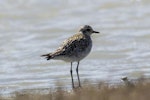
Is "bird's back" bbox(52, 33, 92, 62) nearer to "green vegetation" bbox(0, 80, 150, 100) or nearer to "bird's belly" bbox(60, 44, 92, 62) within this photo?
"bird's belly" bbox(60, 44, 92, 62)

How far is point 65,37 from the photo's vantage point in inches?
739

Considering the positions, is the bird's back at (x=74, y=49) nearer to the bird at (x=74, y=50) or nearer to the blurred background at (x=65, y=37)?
the bird at (x=74, y=50)

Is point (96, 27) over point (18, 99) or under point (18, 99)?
over

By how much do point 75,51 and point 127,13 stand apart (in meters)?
8.61

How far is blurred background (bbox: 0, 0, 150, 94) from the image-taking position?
46.8ft

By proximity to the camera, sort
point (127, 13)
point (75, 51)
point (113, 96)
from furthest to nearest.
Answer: point (127, 13), point (75, 51), point (113, 96)

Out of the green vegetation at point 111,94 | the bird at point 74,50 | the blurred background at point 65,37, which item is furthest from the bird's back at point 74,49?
the green vegetation at point 111,94

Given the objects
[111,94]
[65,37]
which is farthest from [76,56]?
[65,37]

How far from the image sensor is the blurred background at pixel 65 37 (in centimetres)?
1427

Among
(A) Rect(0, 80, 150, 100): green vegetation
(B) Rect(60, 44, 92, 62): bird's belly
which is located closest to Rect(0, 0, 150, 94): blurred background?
(B) Rect(60, 44, 92, 62): bird's belly

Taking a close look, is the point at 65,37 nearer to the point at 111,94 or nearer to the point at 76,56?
the point at 76,56

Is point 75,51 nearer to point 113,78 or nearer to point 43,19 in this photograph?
point 113,78

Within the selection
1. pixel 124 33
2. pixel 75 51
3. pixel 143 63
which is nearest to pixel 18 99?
pixel 75 51

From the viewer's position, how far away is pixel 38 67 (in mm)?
15602
